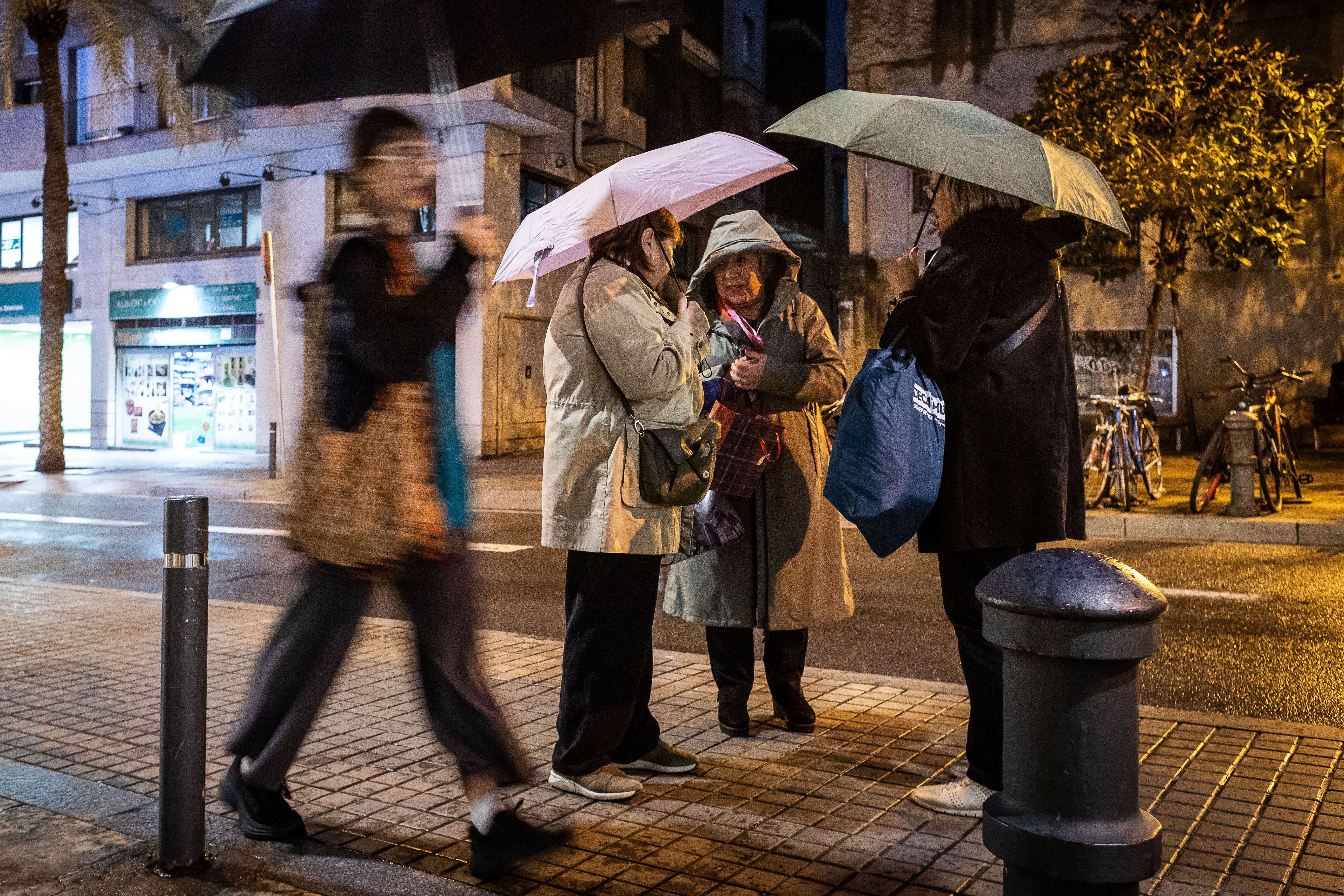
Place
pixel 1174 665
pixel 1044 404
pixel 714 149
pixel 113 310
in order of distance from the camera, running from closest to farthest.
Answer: pixel 1044 404, pixel 714 149, pixel 1174 665, pixel 113 310

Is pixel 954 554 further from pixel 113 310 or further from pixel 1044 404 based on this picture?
pixel 113 310

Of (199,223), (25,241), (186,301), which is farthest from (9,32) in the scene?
(25,241)

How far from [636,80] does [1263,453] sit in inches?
735

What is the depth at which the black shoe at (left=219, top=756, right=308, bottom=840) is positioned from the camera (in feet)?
10.6

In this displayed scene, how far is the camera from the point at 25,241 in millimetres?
27922

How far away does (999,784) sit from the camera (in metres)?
3.54

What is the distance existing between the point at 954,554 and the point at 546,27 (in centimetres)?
225

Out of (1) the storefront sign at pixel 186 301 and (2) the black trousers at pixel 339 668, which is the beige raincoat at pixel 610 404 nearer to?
(2) the black trousers at pixel 339 668

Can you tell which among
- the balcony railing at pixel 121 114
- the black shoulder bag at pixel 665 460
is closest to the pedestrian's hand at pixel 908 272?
the black shoulder bag at pixel 665 460

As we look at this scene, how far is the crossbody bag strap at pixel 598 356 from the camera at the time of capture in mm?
3531

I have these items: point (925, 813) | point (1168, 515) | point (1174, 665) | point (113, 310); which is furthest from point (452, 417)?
point (113, 310)

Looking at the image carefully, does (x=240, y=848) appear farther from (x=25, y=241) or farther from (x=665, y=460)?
(x=25, y=241)

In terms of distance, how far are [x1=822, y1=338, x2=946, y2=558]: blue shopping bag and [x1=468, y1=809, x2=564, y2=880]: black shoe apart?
127 cm

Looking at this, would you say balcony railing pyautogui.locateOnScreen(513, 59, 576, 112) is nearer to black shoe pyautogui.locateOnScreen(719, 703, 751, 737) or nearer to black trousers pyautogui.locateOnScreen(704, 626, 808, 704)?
black trousers pyautogui.locateOnScreen(704, 626, 808, 704)
